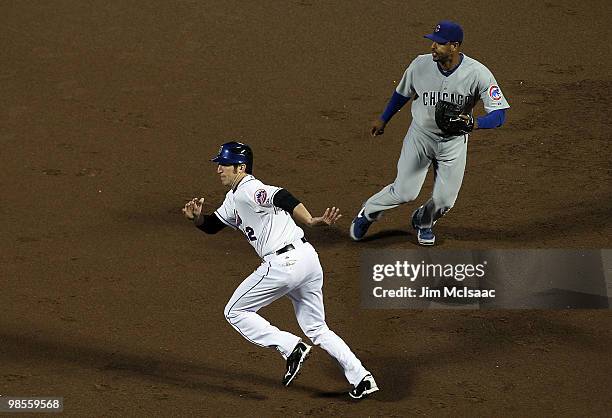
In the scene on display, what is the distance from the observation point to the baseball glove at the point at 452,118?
11.1 m

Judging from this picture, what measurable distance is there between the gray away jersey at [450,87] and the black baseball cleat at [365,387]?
9.17 feet

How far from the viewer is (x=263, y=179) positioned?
13.6 meters

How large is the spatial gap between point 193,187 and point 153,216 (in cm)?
80

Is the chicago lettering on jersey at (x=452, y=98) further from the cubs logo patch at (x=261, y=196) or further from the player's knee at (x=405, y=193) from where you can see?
the cubs logo patch at (x=261, y=196)

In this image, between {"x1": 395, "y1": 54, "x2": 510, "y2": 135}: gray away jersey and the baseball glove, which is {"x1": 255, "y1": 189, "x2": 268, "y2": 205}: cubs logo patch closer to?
the baseball glove

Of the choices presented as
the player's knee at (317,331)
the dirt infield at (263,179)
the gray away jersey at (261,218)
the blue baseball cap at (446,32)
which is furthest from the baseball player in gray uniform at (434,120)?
the player's knee at (317,331)

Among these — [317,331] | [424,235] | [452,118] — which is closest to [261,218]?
[317,331]

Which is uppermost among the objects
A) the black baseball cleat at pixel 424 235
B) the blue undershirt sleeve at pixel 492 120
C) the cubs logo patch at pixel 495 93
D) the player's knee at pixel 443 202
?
the cubs logo patch at pixel 495 93

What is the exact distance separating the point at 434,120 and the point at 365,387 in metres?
2.88

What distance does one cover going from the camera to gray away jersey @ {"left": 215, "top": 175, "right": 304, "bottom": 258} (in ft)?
30.8

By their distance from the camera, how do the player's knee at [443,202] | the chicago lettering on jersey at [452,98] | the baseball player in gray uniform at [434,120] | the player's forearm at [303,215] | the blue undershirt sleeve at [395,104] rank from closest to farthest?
the player's forearm at [303,215], the baseball player in gray uniform at [434,120], the chicago lettering on jersey at [452,98], the blue undershirt sleeve at [395,104], the player's knee at [443,202]

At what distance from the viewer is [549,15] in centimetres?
1736

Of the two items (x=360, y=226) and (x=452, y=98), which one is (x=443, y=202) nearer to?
(x=360, y=226)

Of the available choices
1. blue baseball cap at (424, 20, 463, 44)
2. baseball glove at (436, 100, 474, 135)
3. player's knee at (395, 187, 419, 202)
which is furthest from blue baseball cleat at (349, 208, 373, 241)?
blue baseball cap at (424, 20, 463, 44)
